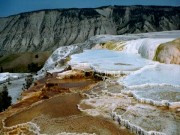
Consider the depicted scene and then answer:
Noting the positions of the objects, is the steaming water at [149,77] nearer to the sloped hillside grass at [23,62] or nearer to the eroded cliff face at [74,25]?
the sloped hillside grass at [23,62]

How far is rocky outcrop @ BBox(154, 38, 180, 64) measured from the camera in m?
14.0

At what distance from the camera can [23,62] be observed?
79938 millimetres

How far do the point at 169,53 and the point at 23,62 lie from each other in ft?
225

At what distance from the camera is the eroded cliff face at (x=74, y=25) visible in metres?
114

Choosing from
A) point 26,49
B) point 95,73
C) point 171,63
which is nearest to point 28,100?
point 95,73

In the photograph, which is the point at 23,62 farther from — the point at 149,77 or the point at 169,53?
the point at 149,77

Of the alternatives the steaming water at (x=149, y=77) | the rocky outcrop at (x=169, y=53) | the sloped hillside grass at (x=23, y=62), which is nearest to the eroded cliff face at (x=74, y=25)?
the sloped hillside grass at (x=23, y=62)

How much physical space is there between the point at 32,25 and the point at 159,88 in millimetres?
117184

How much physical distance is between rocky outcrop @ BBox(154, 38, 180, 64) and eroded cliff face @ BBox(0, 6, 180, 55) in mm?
95793

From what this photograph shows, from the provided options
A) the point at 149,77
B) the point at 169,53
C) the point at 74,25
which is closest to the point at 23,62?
the point at 74,25

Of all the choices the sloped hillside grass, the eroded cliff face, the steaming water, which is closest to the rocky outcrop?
the steaming water

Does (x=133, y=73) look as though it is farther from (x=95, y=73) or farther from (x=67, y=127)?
(x=67, y=127)

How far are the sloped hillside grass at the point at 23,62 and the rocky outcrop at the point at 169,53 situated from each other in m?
59.5

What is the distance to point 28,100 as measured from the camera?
1085cm
